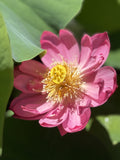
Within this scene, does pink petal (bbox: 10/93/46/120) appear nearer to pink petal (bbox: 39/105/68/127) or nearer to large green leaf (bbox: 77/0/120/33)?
pink petal (bbox: 39/105/68/127)

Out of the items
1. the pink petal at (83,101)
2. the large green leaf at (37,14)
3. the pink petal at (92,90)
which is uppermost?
the large green leaf at (37,14)

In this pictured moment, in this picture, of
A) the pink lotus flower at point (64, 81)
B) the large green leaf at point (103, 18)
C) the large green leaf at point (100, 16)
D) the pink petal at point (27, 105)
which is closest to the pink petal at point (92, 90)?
the pink lotus flower at point (64, 81)

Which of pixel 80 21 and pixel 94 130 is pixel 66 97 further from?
pixel 80 21

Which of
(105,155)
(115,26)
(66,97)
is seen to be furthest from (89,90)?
(115,26)

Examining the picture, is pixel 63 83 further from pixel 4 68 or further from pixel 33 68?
pixel 4 68

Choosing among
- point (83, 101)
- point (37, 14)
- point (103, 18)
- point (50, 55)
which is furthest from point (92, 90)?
point (103, 18)

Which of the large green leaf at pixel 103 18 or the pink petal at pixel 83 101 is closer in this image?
the pink petal at pixel 83 101

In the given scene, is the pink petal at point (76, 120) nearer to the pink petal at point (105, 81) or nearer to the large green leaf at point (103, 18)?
→ the pink petal at point (105, 81)
